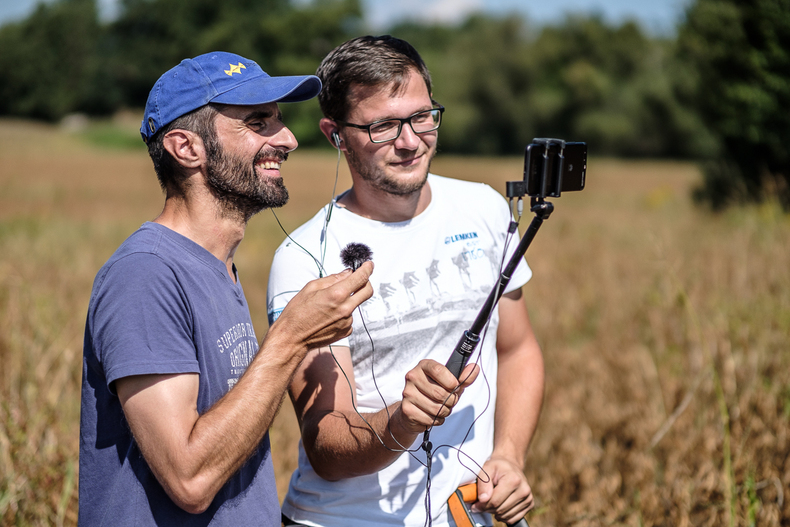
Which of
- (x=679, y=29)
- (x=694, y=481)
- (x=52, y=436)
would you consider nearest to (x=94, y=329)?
(x=52, y=436)

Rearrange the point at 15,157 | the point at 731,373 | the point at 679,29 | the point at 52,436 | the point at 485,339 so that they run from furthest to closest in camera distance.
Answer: the point at 15,157 < the point at 679,29 < the point at 731,373 < the point at 52,436 < the point at 485,339

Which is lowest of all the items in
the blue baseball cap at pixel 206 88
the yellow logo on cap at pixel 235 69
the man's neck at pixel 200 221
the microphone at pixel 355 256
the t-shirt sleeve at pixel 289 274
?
the t-shirt sleeve at pixel 289 274

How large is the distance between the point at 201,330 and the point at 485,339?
100cm

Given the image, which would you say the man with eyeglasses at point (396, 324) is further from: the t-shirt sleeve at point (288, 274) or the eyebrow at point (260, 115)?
the eyebrow at point (260, 115)

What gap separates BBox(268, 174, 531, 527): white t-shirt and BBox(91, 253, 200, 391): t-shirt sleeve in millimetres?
518

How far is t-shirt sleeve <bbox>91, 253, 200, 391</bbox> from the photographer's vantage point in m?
1.37

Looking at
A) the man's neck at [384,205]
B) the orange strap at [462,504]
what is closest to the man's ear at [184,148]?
the man's neck at [384,205]

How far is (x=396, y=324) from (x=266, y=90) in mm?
784

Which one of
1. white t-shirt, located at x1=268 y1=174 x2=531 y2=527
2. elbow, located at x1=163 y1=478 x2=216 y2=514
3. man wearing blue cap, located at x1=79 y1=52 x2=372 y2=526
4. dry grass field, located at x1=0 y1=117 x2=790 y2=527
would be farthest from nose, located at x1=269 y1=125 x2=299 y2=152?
dry grass field, located at x1=0 y1=117 x2=790 y2=527

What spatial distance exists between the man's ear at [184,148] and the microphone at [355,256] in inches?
17.9

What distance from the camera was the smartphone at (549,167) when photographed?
1.54 meters

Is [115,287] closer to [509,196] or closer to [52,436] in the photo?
[509,196]

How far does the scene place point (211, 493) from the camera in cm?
141

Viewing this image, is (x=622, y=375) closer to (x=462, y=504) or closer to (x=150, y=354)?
(x=462, y=504)
